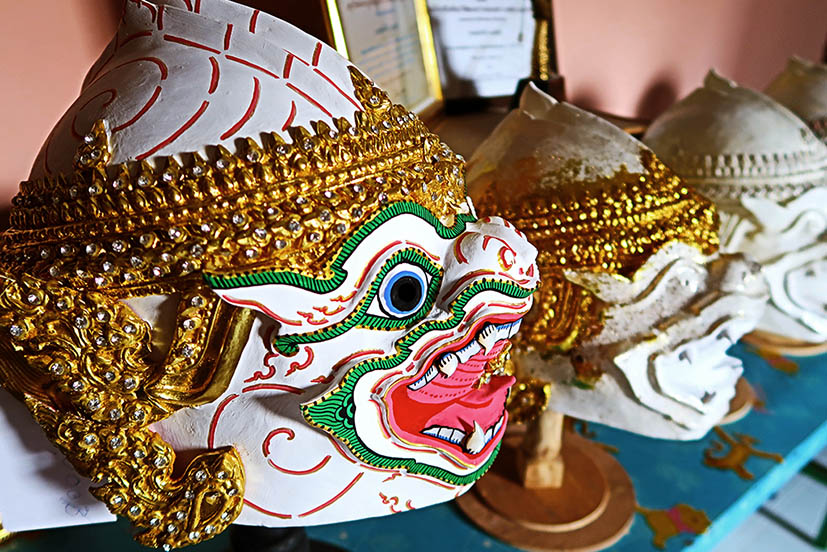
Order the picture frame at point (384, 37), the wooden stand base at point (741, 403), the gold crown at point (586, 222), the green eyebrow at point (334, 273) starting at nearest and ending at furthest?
the green eyebrow at point (334, 273) < the gold crown at point (586, 222) < the picture frame at point (384, 37) < the wooden stand base at point (741, 403)

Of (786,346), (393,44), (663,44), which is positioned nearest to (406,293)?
(393,44)

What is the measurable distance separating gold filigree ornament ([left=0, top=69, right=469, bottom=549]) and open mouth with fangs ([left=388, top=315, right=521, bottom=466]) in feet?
0.44

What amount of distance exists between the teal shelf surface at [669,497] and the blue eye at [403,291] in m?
0.61

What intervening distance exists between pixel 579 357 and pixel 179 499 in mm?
503

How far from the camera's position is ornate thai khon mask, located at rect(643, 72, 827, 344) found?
3.23 feet

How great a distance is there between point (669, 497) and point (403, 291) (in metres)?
0.80

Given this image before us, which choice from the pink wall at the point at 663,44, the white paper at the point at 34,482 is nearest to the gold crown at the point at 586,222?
the white paper at the point at 34,482

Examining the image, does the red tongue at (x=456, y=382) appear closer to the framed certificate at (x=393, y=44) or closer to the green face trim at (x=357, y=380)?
the green face trim at (x=357, y=380)

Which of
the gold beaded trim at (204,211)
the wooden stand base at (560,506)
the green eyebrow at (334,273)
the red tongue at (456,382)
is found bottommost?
the wooden stand base at (560,506)

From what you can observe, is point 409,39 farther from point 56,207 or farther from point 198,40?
point 56,207

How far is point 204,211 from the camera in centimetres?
44

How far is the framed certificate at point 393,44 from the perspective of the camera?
836 millimetres

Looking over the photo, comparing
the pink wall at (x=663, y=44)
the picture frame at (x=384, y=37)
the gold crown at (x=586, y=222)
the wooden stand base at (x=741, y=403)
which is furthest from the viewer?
the pink wall at (x=663, y=44)

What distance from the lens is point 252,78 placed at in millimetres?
473
